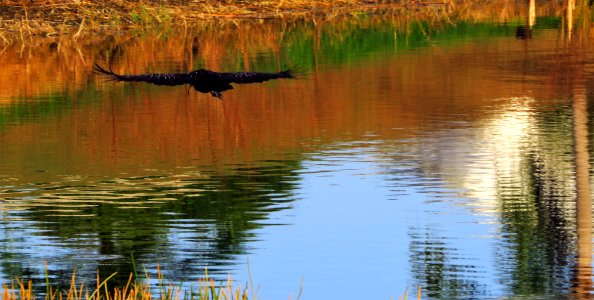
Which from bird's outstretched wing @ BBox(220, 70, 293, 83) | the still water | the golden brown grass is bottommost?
the still water

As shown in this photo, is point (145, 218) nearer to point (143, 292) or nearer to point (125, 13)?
point (143, 292)

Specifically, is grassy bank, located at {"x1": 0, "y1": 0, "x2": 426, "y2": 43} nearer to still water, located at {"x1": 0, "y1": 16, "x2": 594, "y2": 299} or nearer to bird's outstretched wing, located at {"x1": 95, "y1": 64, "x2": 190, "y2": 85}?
still water, located at {"x1": 0, "y1": 16, "x2": 594, "y2": 299}

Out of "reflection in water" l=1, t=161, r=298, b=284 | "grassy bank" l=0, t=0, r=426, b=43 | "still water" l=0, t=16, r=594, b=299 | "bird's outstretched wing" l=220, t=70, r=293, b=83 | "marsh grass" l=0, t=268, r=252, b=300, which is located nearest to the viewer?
"marsh grass" l=0, t=268, r=252, b=300

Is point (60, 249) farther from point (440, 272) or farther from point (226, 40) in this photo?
point (226, 40)

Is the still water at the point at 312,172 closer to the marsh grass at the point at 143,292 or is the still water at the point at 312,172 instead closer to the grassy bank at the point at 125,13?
the marsh grass at the point at 143,292

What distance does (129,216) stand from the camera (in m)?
21.1

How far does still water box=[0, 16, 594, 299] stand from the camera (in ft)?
A: 58.5

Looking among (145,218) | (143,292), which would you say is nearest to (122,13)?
(145,218)

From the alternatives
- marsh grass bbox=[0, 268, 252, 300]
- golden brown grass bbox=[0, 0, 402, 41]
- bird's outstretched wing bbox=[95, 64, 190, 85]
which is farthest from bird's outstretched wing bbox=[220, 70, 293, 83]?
golden brown grass bbox=[0, 0, 402, 41]

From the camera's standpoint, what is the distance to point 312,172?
24500 millimetres

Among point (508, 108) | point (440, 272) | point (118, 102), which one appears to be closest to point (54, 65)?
point (118, 102)

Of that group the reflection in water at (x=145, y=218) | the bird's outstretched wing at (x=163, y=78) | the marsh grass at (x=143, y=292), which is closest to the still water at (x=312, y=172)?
the reflection in water at (x=145, y=218)

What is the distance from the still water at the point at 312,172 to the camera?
58.5 feet

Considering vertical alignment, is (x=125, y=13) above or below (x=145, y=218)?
above
